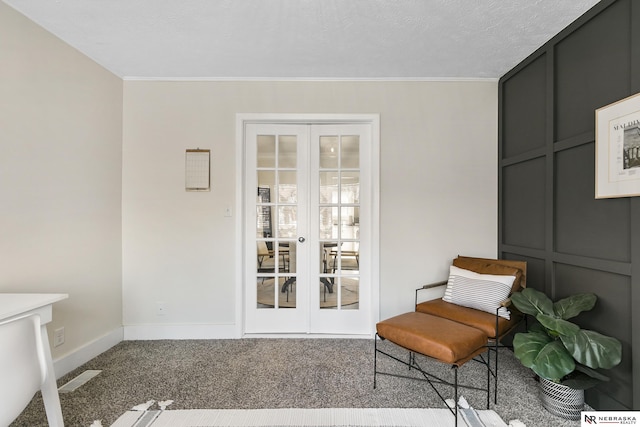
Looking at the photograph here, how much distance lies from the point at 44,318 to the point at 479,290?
107 inches

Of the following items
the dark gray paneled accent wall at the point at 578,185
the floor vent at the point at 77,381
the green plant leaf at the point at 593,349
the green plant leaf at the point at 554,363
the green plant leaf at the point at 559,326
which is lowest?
the floor vent at the point at 77,381

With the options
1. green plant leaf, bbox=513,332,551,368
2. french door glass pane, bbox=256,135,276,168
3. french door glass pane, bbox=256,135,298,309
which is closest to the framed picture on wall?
green plant leaf, bbox=513,332,551,368

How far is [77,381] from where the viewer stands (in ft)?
6.75

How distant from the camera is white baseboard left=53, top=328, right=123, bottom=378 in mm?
2133

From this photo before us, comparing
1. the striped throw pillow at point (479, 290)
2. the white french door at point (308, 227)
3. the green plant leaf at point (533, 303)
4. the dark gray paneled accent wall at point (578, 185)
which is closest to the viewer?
the dark gray paneled accent wall at point (578, 185)

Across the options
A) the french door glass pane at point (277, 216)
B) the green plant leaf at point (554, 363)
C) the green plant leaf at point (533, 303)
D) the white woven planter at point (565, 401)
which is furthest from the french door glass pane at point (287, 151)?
the white woven planter at point (565, 401)

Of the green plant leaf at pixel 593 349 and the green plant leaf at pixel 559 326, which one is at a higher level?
the green plant leaf at pixel 559 326

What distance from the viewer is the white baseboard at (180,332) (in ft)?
9.00

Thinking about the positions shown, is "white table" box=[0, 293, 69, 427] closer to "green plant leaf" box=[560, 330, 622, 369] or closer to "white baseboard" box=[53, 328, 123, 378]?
"white baseboard" box=[53, 328, 123, 378]

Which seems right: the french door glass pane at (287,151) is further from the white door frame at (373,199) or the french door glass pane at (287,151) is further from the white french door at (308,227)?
the white door frame at (373,199)

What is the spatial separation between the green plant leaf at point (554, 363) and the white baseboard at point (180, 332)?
239 centimetres

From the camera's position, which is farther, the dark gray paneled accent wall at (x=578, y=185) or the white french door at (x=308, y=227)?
the white french door at (x=308, y=227)

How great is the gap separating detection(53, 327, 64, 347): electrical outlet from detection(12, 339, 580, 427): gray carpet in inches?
10.5

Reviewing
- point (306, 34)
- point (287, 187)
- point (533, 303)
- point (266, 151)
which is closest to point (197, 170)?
point (266, 151)
